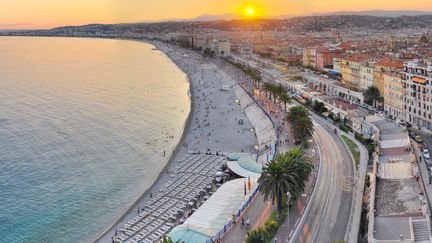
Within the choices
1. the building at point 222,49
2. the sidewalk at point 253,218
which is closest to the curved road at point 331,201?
the sidewalk at point 253,218

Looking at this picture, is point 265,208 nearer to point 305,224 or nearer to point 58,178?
point 305,224

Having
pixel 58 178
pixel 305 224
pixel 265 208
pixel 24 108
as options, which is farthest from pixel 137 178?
pixel 24 108

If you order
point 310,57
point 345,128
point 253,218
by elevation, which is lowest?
point 253,218

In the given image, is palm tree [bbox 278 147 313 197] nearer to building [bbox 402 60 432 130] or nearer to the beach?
the beach

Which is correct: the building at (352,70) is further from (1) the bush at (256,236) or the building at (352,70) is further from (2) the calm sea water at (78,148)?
(1) the bush at (256,236)

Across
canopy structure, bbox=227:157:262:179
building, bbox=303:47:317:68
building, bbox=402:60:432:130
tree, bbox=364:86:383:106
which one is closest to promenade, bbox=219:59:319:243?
canopy structure, bbox=227:157:262:179

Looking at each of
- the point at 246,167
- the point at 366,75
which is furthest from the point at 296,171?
the point at 366,75

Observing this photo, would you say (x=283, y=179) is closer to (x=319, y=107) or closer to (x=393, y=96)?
(x=393, y=96)
